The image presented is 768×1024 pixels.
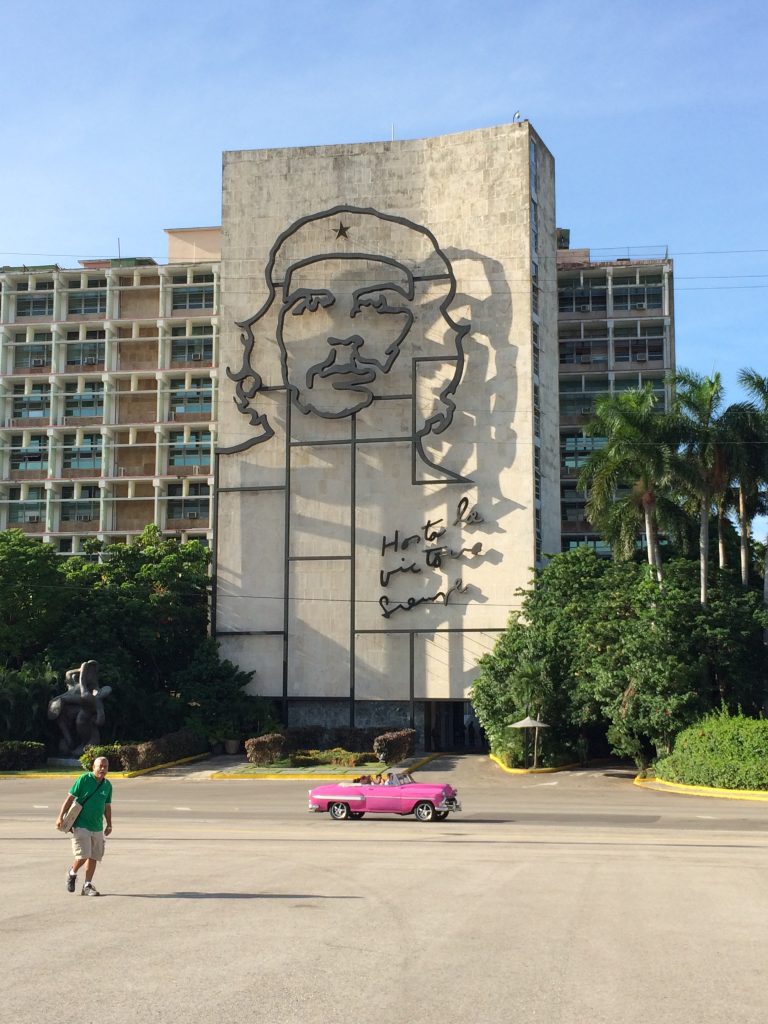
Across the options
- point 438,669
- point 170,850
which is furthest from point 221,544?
point 170,850

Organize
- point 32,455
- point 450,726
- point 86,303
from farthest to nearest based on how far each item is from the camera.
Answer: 1. point 86,303
2. point 32,455
3. point 450,726

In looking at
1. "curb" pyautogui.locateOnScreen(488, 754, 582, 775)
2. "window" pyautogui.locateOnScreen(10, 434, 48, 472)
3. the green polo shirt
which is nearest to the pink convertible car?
the green polo shirt

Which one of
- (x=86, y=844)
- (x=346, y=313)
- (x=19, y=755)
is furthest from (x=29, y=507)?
(x=86, y=844)

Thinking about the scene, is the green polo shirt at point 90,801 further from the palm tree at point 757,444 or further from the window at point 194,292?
the window at point 194,292

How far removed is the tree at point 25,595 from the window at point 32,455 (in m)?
38.4

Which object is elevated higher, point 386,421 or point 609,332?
point 609,332

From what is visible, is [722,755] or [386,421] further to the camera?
[386,421]

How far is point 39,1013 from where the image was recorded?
28.5 feet

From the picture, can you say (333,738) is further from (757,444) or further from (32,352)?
(32,352)

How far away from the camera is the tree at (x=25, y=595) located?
59625mm

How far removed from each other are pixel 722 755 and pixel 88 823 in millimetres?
30555

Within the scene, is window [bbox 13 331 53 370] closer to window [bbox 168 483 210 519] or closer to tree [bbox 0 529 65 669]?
window [bbox 168 483 210 519]

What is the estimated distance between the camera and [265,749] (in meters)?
53.0

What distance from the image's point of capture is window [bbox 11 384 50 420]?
99500 millimetres
